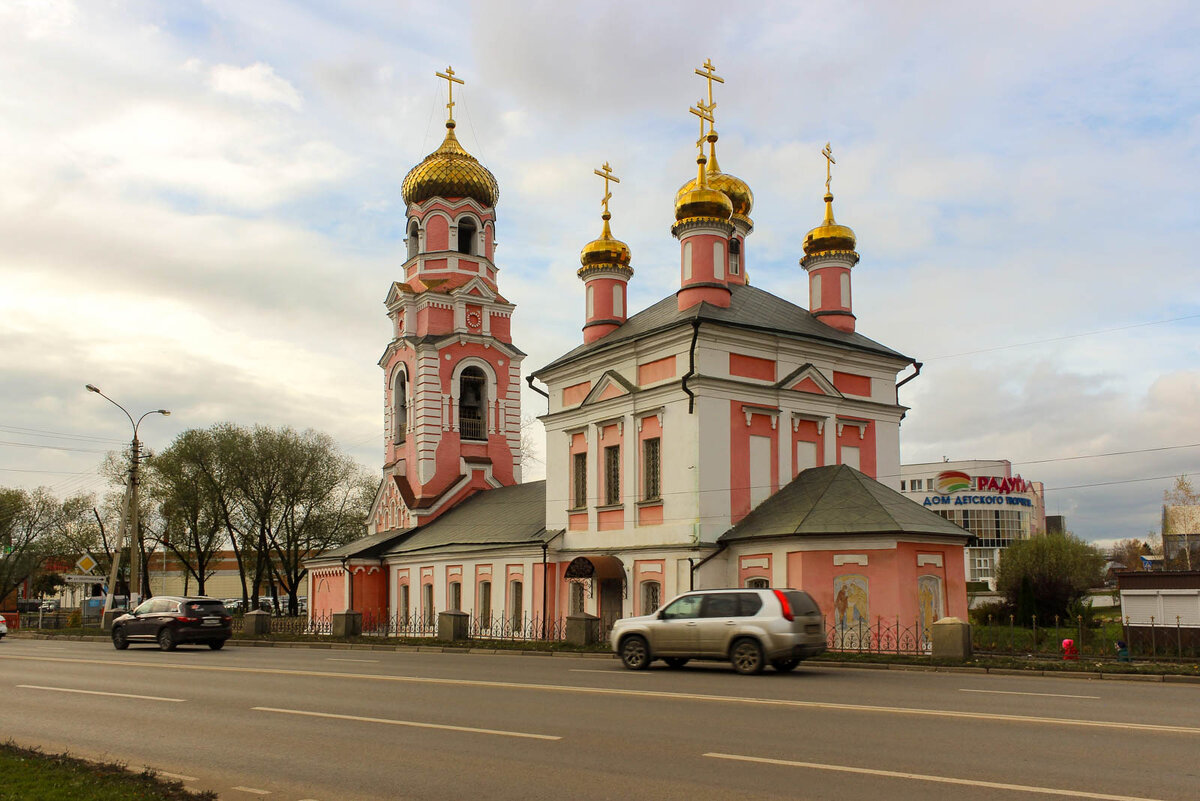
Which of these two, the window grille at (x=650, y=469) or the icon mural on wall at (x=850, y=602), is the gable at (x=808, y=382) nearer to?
the window grille at (x=650, y=469)

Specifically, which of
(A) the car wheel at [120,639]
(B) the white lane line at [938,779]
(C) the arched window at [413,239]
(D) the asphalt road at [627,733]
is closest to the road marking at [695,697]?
(D) the asphalt road at [627,733]

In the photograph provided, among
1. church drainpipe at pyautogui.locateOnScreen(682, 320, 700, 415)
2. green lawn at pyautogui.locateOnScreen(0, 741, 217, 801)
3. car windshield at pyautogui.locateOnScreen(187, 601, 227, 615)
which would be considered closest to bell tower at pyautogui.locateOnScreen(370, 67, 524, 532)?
car windshield at pyautogui.locateOnScreen(187, 601, 227, 615)

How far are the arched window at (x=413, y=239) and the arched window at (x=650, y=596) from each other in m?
21.3

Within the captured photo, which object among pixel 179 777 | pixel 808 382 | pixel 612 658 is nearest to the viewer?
pixel 179 777

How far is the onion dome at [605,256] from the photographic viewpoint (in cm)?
3250

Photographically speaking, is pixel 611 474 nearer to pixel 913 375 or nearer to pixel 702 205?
pixel 702 205

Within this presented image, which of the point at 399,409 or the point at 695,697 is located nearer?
the point at 695,697

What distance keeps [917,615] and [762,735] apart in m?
14.1

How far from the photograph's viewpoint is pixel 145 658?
2108cm

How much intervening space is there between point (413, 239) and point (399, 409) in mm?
7186

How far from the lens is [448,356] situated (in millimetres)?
40906

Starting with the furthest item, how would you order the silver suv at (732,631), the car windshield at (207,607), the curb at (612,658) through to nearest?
the car windshield at (207,607) < the curb at (612,658) < the silver suv at (732,631)

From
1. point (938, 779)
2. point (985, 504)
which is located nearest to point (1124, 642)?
point (938, 779)

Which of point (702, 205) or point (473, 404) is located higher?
point (702, 205)
